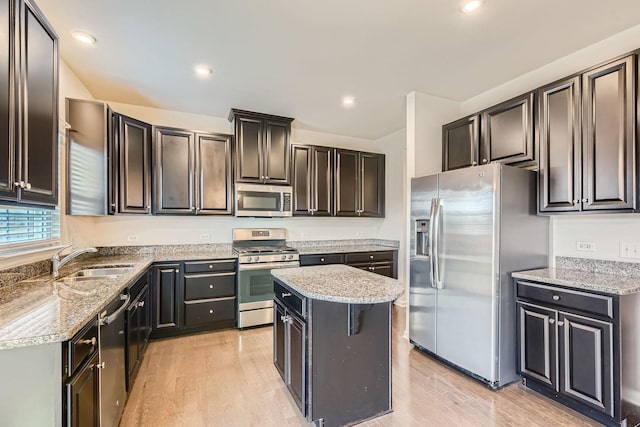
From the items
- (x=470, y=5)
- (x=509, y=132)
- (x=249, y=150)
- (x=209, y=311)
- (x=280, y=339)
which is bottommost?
(x=209, y=311)

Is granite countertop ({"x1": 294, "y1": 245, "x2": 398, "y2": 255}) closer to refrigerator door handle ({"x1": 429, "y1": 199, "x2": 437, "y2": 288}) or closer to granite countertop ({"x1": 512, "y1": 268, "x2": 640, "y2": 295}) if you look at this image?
refrigerator door handle ({"x1": 429, "y1": 199, "x2": 437, "y2": 288})

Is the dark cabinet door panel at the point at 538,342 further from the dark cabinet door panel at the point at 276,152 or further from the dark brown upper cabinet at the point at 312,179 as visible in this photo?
the dark cabinet door panel at the point at 276,152

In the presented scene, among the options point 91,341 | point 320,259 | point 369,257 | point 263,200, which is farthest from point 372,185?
point 91,341

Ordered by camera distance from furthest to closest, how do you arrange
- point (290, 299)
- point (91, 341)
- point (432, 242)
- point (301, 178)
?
point (301, 178) → point (432, 242) → point (290, 299) → point (91, 341)

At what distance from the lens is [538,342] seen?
2215 mm

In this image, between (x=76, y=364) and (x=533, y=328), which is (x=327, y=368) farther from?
(x=533, y=328)

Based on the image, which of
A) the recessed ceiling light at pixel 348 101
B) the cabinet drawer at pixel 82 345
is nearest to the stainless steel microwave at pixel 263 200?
the recessed ceiling light at pixel 348 101

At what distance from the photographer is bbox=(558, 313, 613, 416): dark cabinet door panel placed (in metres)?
1.84

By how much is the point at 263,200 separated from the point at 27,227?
2274mm

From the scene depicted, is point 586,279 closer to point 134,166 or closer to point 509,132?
point 509,132

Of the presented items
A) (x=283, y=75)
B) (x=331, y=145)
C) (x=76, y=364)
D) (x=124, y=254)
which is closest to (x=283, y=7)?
(x=283, y=75)

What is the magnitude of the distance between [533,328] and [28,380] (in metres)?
3.03

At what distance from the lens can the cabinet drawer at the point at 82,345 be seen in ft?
3.92

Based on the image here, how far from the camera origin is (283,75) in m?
2.86
